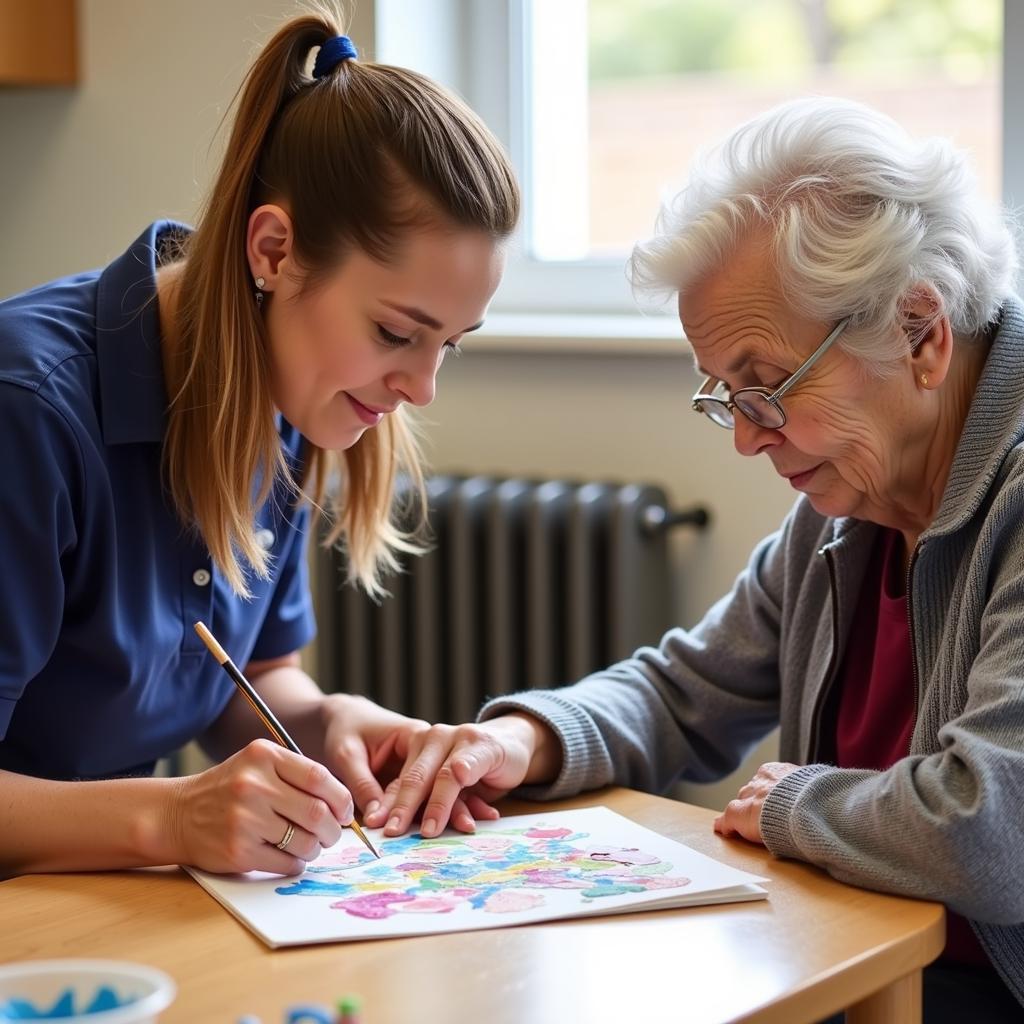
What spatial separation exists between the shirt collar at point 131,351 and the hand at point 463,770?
1.28ft

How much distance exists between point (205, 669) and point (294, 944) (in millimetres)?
523

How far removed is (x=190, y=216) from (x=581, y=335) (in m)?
0.68

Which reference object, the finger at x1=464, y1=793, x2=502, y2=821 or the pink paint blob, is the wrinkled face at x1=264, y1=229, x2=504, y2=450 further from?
the pink paint blob

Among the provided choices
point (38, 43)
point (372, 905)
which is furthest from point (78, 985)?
point (38, 43)

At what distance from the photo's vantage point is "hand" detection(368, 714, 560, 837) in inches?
51.1

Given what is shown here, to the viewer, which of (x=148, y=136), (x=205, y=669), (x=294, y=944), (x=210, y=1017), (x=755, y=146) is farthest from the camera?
(x=148, y=136)

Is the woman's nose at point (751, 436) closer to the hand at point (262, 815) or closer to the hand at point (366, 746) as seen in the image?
the hand at point (366, 746)

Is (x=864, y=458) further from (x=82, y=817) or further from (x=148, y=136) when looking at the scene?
(x=148, y=136)

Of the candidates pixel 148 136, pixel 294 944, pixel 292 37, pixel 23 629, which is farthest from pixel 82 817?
→ pixel 148 136

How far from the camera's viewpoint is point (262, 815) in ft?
3.76

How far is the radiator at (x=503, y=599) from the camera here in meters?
2.40

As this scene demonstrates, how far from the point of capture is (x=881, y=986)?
1.04 m

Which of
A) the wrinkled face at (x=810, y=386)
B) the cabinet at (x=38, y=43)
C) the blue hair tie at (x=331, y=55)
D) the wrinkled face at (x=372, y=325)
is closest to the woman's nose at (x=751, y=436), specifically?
the wrinkled face at (x=810, y=386)

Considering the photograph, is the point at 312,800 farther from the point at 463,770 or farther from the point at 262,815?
the point at 463,770
